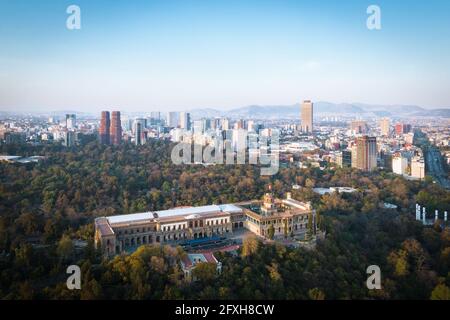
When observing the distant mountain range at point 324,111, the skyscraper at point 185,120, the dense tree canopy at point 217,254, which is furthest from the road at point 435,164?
the distant mountain range at point 324,111

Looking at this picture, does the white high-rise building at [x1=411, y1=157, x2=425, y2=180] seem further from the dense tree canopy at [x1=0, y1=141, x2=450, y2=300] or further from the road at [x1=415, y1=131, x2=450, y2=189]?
the dense tree canopy at [x1=0, y1=141, x2=450, y2=300]

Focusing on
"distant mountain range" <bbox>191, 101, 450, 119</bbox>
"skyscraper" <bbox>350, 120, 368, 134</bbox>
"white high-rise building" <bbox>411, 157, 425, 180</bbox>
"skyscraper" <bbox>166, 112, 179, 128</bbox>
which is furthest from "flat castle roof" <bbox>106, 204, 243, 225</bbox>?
"distant mountain range" <bbox>191, 101, 450, 119</bbox>

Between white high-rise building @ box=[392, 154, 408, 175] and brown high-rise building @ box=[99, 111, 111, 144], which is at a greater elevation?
brown high-rise building @ box=[99, 111, 111, 144]

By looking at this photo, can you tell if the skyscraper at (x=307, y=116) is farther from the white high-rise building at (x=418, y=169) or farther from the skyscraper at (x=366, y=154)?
the white high-rise building at (x=418, y=169)

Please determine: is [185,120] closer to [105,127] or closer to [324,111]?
[105,127]

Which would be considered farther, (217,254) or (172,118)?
(172,118)

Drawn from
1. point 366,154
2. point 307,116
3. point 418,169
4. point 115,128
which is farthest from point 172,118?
point 418,169
